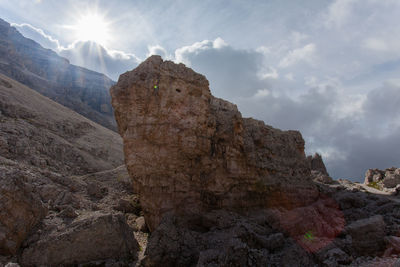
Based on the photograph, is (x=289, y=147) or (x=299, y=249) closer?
(x=299, y=249)

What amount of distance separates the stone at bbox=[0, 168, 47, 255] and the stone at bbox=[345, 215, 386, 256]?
10538mm

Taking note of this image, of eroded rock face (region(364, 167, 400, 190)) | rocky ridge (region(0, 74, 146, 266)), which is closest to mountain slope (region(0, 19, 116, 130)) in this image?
rocky ridge (region(0, 74, 146, 266))

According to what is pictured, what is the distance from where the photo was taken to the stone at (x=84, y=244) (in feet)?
20.9

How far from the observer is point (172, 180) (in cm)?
890

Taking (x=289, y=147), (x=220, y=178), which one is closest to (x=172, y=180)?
(x=220, y=178)

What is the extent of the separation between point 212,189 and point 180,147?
2.18 metres

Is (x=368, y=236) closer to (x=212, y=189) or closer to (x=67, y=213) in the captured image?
(x=212, y=189)

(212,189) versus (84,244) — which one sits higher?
(212,189)

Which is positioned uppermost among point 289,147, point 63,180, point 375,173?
point 375,173

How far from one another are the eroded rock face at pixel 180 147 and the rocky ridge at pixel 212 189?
40 millimetres

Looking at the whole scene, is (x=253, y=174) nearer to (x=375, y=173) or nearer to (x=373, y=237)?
(x=373, y=237)

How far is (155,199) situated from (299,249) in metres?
5.41

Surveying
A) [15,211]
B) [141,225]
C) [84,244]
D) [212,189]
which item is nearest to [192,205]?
[212,189]

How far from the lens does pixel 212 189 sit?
916 centimetres
